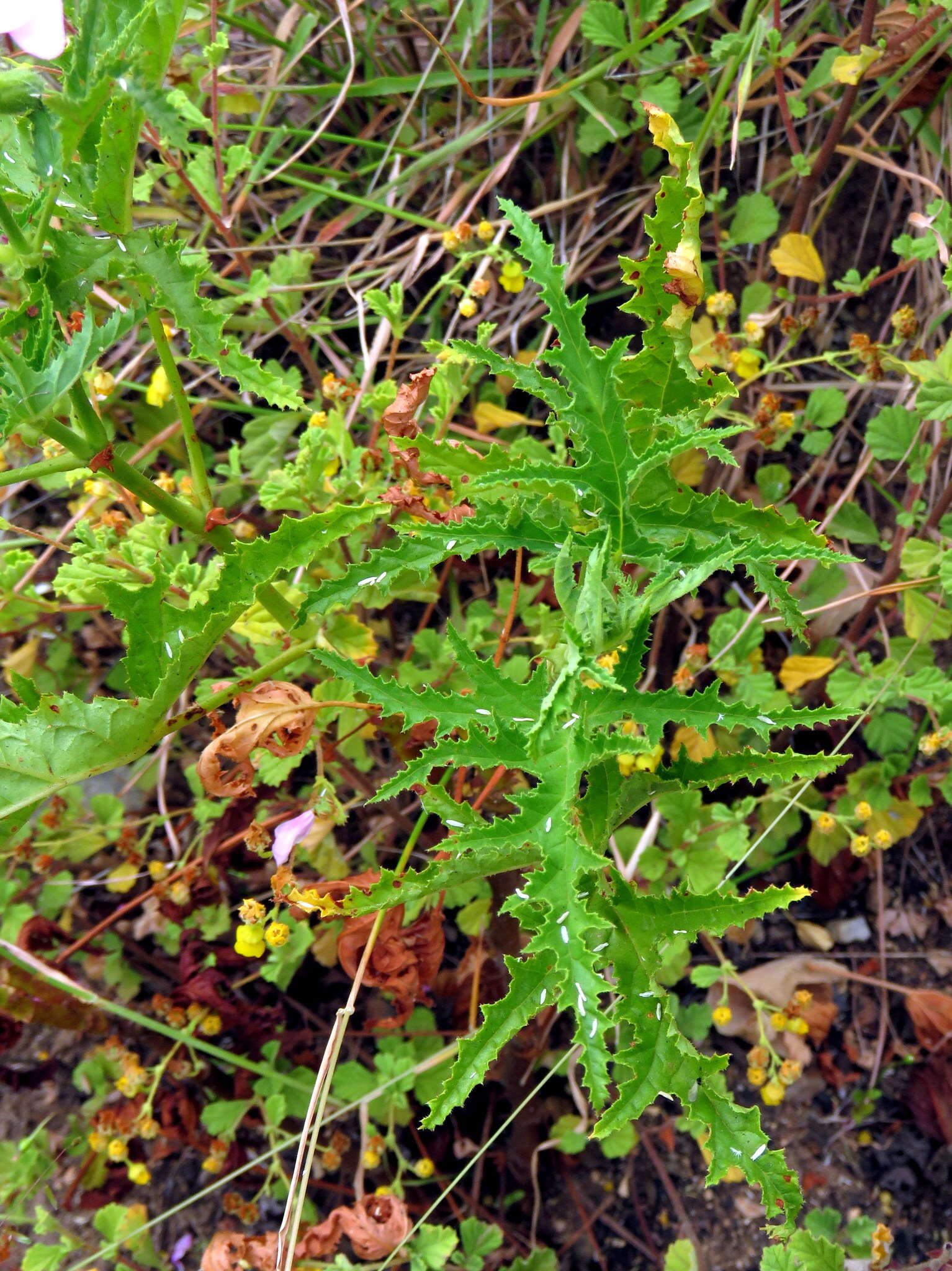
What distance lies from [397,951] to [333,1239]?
1.44 ft

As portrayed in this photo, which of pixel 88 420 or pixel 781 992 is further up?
pixel 88 420

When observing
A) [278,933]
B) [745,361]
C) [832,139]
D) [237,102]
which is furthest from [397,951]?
[237,102]

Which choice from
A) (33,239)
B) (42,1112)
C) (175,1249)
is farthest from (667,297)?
(42,1112)

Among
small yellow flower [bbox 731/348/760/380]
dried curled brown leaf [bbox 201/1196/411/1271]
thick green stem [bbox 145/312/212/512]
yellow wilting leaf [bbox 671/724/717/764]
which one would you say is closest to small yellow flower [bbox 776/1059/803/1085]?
yellow wilting leaf [bbox 671/724/717/764]

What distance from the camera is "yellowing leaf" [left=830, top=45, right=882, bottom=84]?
134cm

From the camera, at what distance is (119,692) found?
1954mm

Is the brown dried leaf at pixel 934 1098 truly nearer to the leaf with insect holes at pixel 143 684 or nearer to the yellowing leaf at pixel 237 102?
the leaf with insect holes at pixel 143 684

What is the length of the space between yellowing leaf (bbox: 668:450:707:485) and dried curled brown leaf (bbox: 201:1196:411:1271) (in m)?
1.15

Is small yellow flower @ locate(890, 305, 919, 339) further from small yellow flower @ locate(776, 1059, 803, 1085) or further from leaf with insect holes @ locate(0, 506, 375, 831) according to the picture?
small yellow flower @ locate(776, 1059, 803, 1085)

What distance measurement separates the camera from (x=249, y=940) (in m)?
1.21

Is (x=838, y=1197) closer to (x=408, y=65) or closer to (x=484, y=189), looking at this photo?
(x=484, y=189)

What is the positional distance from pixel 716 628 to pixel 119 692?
116cm

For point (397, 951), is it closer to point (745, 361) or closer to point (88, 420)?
point (88, 420)

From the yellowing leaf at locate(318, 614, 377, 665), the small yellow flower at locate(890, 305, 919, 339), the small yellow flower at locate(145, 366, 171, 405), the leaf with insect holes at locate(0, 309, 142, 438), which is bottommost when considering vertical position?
the yellowing leaf at locate(318, 614, 377, 665)
